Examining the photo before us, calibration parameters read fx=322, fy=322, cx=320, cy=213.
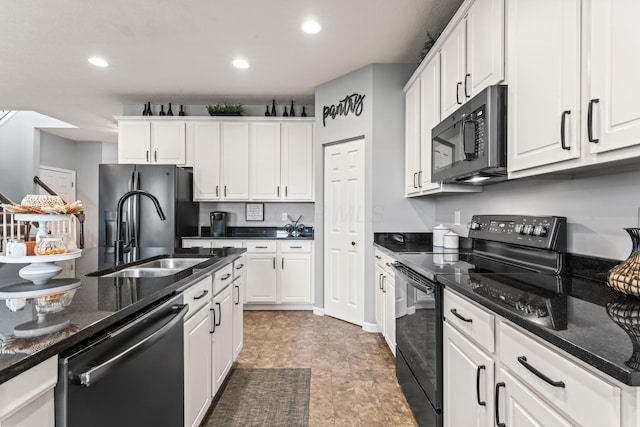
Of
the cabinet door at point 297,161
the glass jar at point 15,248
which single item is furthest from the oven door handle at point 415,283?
the cabinet door at point 297,161

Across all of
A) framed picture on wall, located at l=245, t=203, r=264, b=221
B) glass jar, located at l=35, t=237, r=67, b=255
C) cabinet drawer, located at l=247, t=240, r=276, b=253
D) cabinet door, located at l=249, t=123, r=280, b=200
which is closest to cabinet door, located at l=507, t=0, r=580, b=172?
glass jar, located at l=35, t=237, r=67, b=255

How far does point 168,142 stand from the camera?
4289mm

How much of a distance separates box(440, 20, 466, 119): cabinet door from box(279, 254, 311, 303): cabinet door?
2438mm

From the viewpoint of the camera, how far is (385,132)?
11.1ft

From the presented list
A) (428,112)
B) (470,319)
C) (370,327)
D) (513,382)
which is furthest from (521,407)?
(370,327)

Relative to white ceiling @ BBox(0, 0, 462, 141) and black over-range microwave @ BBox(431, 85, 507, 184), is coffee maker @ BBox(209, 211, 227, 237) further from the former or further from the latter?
black over-range microwave @ BBox(431, 85, 507, 184)

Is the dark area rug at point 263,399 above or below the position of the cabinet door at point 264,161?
below

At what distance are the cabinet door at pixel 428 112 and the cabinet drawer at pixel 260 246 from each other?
202 centimetres

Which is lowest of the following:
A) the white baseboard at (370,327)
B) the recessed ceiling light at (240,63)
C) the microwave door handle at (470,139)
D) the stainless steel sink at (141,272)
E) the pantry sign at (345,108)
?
the white baseboard at (370,327)

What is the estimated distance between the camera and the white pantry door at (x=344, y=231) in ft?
11.4

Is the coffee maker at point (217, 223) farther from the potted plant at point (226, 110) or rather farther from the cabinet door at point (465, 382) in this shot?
the cabinet door at point (465, 382)

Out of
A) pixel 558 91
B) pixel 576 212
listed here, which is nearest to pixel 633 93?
pixel 558 91

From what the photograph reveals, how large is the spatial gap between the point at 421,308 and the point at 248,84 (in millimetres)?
3385

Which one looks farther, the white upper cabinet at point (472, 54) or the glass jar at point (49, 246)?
the white upper cabinet at point (472, 54)
